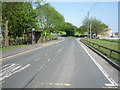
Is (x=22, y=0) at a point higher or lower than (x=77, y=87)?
higher

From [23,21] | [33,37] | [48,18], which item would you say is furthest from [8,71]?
[48,18]

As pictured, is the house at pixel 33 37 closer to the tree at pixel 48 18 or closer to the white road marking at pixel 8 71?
the tree at pixel 48 18

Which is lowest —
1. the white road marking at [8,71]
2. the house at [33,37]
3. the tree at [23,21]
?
the white road marking at [8,71]

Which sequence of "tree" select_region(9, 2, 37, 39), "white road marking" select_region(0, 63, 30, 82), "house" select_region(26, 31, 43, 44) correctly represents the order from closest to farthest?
"white road marking" select_region(0, 63, 30, 82)
"house" select_region(26, 31, 43, 44)
"tree" select_region(9, 2, 37, 39)

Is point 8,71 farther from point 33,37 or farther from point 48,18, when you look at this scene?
point 48,18

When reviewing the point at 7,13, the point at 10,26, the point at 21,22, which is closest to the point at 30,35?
the point at 21,22

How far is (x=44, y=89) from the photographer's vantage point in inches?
210

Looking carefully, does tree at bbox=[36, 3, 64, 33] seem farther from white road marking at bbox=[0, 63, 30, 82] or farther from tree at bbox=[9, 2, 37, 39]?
white road marking at bbox=[0, 63, 30, 82]

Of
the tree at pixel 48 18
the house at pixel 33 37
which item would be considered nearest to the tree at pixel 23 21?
the house at pixel 33 37

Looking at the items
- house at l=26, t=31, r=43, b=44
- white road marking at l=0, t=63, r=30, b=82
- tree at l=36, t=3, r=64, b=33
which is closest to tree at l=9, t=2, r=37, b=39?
house at l=26, t=31, r=43, b=44

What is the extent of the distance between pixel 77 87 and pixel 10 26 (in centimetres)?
3864

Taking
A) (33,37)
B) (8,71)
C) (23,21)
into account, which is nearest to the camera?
(8,71)

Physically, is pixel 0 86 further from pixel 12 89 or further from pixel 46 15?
pixel 46 15

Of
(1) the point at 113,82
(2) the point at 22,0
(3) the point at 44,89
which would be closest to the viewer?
(3) the point at 44,89
